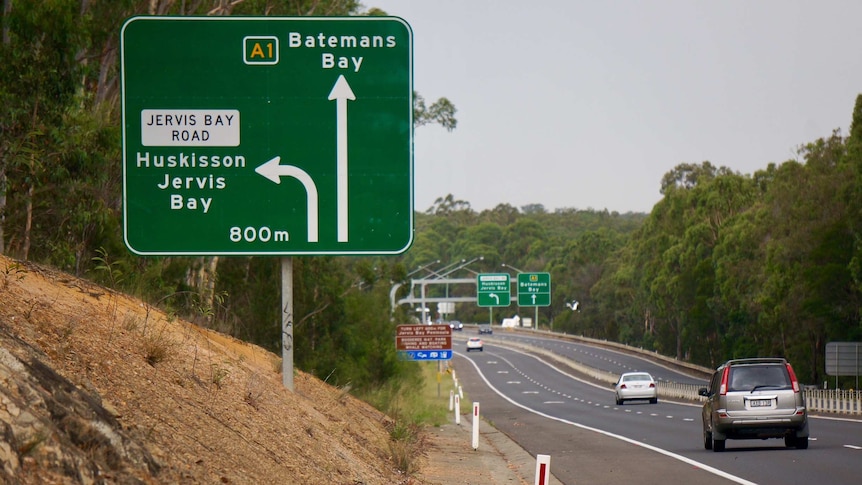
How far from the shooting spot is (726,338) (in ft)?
283

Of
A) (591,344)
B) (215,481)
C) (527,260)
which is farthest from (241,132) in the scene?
(527,260)

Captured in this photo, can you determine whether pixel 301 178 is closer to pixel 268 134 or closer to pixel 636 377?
pixel 268 134

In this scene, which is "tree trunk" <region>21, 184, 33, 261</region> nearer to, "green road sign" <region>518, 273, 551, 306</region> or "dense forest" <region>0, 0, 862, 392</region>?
"dense forest" <region>0, 0, 862, 392</region>

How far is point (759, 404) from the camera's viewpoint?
849 inches

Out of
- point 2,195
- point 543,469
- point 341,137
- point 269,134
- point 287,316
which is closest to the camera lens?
point 543,469

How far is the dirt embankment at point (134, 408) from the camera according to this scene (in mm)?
6934

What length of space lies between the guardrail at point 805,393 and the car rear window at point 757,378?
0.54m

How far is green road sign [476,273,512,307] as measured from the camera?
6950 cm

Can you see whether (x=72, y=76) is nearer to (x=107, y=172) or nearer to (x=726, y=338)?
(x=107, y=172)

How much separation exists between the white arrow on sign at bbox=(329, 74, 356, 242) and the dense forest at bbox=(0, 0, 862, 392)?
195 cm

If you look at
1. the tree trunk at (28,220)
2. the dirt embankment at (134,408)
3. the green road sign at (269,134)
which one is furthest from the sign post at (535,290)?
the green road sign at (269,134)

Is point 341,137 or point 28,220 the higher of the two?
point 341,137

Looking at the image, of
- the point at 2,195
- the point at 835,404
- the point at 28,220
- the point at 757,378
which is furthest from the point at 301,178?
the point at 835,404

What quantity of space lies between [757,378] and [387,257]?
7.08m
